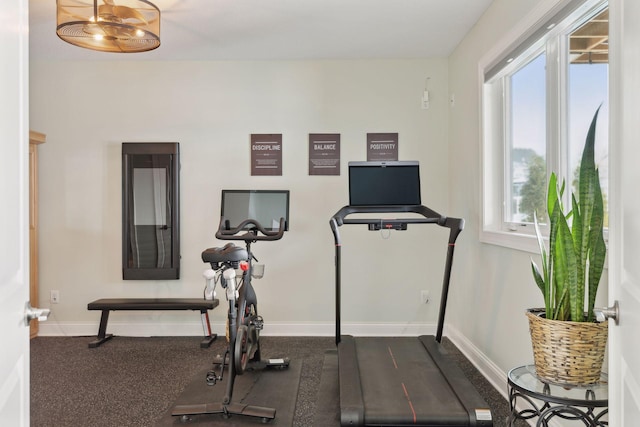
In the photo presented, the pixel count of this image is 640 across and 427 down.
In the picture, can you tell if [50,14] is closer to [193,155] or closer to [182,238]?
[193,155]

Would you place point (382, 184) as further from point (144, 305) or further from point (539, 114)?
point (144, 305)

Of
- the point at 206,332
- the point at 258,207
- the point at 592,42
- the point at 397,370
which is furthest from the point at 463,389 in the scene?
the point at 206,332

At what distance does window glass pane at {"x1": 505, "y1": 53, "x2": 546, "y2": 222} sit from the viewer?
9.18 feet

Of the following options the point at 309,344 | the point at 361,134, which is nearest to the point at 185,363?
the point at 309,344

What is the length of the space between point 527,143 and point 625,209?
2033 millimetres

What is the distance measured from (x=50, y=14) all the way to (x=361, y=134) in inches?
106

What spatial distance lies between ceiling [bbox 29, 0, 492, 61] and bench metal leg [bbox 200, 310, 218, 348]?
2388mm

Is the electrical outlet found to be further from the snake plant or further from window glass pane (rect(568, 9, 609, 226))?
the snake plant

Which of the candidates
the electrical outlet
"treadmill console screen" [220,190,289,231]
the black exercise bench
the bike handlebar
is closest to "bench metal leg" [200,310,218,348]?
the black exercise bench

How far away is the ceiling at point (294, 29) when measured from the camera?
3.36 m

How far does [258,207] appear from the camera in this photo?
13.8 ft

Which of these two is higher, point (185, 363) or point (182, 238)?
point (182, 238)

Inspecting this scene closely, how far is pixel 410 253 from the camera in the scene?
4.56 m
